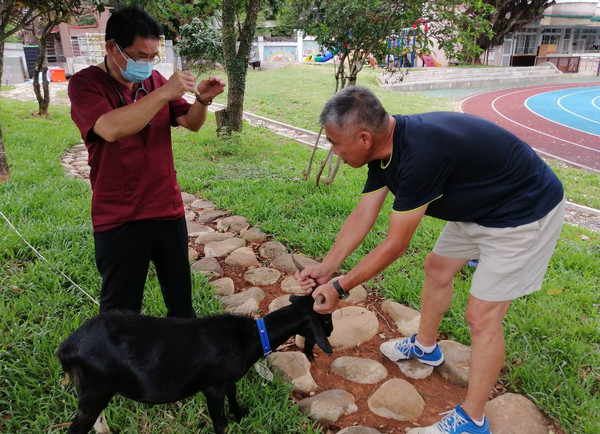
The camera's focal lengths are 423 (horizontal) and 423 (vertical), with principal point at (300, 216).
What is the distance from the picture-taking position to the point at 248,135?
9.50 meters

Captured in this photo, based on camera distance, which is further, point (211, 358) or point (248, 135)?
point (248, 135)

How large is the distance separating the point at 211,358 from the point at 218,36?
22035 mm

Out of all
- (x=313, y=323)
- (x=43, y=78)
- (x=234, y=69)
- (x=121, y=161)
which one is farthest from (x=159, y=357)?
(x=43, y=78)

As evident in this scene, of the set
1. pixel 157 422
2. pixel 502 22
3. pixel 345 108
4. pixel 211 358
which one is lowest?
pixel 157 422

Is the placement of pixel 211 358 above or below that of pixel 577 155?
above

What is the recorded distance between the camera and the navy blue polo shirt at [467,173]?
1.91 m

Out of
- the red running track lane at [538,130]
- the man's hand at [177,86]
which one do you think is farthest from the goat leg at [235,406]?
the red running track lane at [538,130]

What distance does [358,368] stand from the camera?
278cm

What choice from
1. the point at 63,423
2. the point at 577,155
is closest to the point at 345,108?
the point at 63,423

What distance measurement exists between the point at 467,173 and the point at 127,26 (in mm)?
1830

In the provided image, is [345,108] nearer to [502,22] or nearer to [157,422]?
[157,422]

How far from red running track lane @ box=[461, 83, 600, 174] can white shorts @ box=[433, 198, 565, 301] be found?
28.8 ft

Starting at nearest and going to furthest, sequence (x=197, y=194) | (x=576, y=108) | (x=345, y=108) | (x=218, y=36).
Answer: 1. (x=345, y=108)
2. (x=197, y=194)
3. (x=576, y=108)
4. (x=218, y=36)

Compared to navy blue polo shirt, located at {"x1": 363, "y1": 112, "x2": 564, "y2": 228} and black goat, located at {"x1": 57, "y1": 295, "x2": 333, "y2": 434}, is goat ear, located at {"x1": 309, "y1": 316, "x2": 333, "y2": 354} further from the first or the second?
navy blue polo shirt, located at {"x1": 363, "y1": 112, "x2": 564, "y2": 228}
